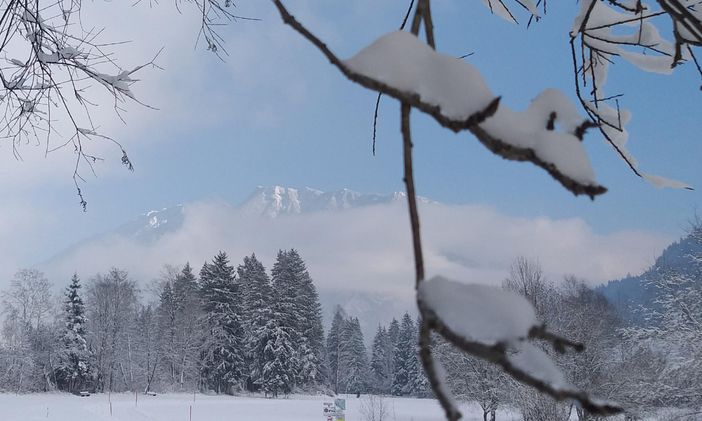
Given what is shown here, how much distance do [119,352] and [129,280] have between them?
5.88 metres

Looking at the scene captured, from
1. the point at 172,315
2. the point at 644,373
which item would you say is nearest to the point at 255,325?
the point at 172,315

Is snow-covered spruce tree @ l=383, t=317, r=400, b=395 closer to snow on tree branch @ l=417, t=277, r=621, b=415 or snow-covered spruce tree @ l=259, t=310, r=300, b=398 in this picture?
snow-covered spruce tree @ l=259, t=310, r=300, b=398

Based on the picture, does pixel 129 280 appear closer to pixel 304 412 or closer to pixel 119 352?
pixel 119 352

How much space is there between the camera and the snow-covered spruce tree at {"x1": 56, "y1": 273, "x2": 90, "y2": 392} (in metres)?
37.8

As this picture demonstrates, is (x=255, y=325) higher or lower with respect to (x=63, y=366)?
higher

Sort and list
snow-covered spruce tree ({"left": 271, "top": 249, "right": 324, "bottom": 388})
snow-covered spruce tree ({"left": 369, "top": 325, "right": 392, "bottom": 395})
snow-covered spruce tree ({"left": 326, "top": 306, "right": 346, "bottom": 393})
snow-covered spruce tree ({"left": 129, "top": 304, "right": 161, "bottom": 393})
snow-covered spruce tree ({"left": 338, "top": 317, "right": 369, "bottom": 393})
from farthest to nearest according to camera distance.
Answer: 1. snow-covered spruce tree ({"left": 369, "top": 325, "right": 392, "bottom": 395})
2. snow-covered spruce tree ({"left": 326, "top": 306, "right": 346, "bottom": 393})
3. snow-covered spruce tree ({"left": 338, "top": 317, "right": 369, "bottom": 393})
4. snow-covered spruce tree ({"left": 129, "top": 304, "right": 161, "bottom": 393})
5. snow-covered spruce tree ({"left": 271, "top": 249, "right": 324, "bottom": 388})

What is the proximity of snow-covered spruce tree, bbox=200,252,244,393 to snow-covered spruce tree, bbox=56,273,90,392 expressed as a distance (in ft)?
26.3

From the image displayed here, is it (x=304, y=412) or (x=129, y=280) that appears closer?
(x=304, y=412)

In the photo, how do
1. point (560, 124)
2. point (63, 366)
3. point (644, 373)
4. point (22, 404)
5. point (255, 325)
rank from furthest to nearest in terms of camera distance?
point (255, 325) → point (63, 366) → point (22, 404) → point (644, 373) → point (560, 124)

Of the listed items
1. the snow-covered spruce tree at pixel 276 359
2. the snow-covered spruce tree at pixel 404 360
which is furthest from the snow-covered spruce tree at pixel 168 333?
the snow-covered spruce tree at pixel 404 360

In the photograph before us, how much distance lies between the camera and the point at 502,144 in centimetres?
53

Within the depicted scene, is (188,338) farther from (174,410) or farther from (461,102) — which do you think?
(461,102)

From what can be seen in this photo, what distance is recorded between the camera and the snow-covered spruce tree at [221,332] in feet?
134

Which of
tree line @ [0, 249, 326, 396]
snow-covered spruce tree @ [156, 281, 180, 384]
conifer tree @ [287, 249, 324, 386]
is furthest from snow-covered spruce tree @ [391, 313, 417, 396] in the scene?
snow-covered spruce tree @ [156, 281, 180, 384]
